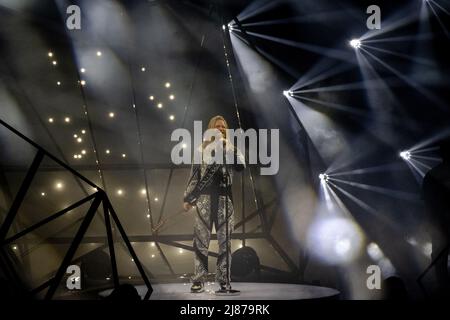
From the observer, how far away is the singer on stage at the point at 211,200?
3.95m

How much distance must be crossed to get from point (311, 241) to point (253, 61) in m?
3.25

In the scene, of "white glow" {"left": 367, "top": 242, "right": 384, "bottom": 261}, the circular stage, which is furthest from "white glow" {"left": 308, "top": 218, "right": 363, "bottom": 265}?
the circular stage

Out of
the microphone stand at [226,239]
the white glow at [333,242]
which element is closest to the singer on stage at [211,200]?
the microphone stand at [226,239]

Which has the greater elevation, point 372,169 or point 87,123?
point 87,123

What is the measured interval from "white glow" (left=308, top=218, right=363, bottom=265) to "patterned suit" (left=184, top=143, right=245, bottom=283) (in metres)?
2.50

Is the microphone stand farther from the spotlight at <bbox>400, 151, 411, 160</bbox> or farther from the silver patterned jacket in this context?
the spotlight at <bbox>400, 151, 411, 160</bbox>

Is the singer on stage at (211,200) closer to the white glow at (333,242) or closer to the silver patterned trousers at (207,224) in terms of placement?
the silver patterned trousers at (207,224)

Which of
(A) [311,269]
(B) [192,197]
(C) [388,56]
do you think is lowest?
(A) [311,269]

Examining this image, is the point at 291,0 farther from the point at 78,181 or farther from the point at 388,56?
the point at 78,181

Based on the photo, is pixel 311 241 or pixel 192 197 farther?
pixel 311 241
